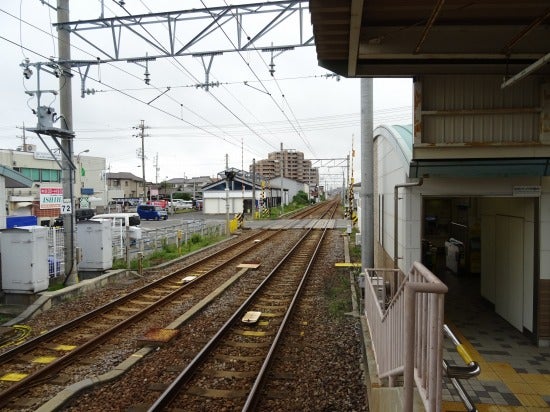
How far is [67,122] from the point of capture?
11352 millimetres

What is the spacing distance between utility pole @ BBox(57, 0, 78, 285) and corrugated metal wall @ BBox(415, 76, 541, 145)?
8856mm

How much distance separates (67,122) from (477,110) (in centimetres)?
953

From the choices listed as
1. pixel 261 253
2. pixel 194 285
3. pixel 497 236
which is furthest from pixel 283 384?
pixel 261 253

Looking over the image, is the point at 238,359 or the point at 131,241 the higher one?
the point at 131,241

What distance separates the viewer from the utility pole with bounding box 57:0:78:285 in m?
11.1

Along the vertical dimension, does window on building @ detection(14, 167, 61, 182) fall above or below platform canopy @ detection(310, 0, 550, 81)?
above

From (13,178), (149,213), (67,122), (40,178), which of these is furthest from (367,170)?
(40,178)

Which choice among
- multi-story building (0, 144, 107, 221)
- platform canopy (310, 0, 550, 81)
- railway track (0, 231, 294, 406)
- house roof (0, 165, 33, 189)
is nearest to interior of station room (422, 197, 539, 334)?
platform canopy (310, 0, 550, 81)

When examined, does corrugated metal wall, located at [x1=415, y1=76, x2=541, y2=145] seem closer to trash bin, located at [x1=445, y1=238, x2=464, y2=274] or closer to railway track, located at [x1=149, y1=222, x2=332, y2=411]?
railway track, located at [x1=149, y1=222, x2=332, y2=411]

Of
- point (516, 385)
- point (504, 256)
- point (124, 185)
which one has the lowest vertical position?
point (516, 385)

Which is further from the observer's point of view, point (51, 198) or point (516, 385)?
point (51, 198)

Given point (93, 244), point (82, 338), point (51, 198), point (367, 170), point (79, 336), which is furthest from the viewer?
point (93, 244)

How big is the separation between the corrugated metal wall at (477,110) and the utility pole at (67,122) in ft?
29.1

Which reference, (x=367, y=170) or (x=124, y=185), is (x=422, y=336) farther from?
(x=124, y=185)
